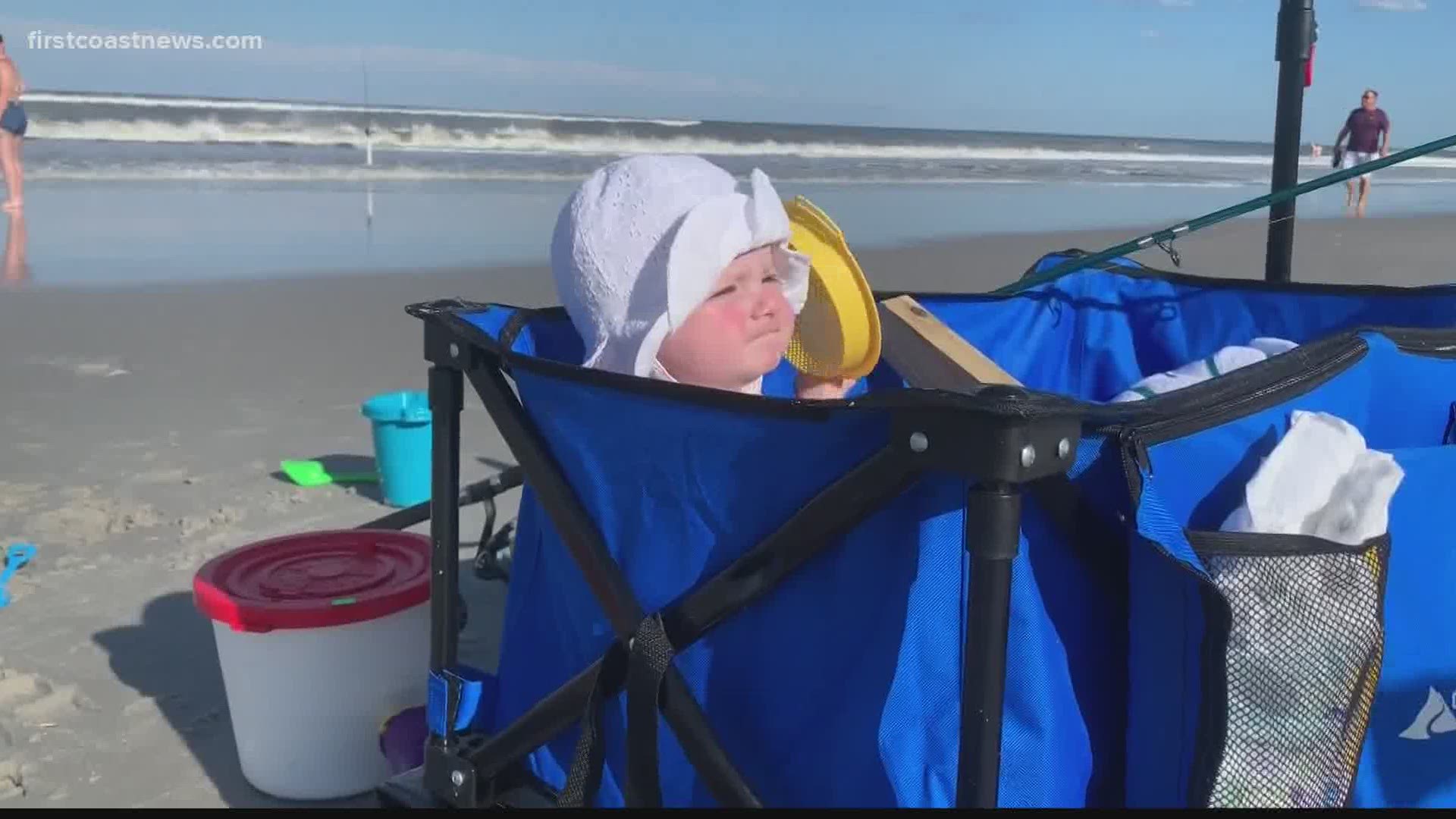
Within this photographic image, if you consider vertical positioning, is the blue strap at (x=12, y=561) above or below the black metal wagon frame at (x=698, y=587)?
below

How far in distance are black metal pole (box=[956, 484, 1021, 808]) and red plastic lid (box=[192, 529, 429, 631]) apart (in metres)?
1.16

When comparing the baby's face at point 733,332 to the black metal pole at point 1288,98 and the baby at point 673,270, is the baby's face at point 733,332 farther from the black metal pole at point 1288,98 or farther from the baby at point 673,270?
the black metal pole at point 1288,98

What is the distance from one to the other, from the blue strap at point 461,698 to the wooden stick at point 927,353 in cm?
91

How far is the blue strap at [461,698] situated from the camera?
197 cm

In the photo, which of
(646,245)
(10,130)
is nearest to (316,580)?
(646,245)

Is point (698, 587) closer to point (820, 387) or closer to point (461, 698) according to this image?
point (461, 698)

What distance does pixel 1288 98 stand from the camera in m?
3.15

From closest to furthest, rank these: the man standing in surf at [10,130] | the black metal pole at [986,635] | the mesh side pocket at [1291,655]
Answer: the black metal pole at [986,635] → the mesh side pocket at [1291,655] → the man standing in surf at [10,130]

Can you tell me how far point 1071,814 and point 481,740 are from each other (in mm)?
960

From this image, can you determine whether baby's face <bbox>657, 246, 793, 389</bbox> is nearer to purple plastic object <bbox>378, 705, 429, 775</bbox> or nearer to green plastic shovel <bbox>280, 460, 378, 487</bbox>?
purple plastic object <bbox>378, 705, 429, 775</bbox>

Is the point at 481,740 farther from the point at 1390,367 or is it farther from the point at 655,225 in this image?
the point at 1390,367

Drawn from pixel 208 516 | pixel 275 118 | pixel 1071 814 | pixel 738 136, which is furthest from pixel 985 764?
pixel 738 136

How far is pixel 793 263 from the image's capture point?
7.14 ft

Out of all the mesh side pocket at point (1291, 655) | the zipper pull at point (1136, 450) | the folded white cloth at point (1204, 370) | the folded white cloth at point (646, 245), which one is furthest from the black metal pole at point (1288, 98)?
the zipper pull at point (1136, 450)
